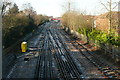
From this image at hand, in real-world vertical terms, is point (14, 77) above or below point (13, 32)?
below

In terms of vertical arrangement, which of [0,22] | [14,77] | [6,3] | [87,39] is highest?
[6,3]

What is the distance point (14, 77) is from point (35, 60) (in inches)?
181

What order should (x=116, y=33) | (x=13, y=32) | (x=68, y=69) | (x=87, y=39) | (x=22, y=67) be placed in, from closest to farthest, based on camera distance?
(x=68, y=69)
(x=22, y=67)
(x=116, y=33)
(x=13, y=32)
(x=87, y=39)

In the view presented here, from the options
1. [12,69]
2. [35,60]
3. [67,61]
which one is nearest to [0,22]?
[35,60]

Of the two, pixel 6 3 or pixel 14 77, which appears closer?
pixel 14 77

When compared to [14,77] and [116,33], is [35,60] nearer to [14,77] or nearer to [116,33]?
[14,77]

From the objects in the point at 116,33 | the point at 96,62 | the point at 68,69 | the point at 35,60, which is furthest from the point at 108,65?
the point at 116,33

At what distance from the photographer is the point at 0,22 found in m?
18.2

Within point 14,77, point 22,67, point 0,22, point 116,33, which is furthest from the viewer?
point 116,33

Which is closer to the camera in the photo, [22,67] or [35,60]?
[22,67]

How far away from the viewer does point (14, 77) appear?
11242 mm

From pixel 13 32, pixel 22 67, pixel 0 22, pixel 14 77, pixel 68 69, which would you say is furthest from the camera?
pixel 13 32

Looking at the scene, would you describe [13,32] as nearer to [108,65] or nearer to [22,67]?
[22,67]

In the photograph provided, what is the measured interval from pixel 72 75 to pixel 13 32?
41.7 feet
